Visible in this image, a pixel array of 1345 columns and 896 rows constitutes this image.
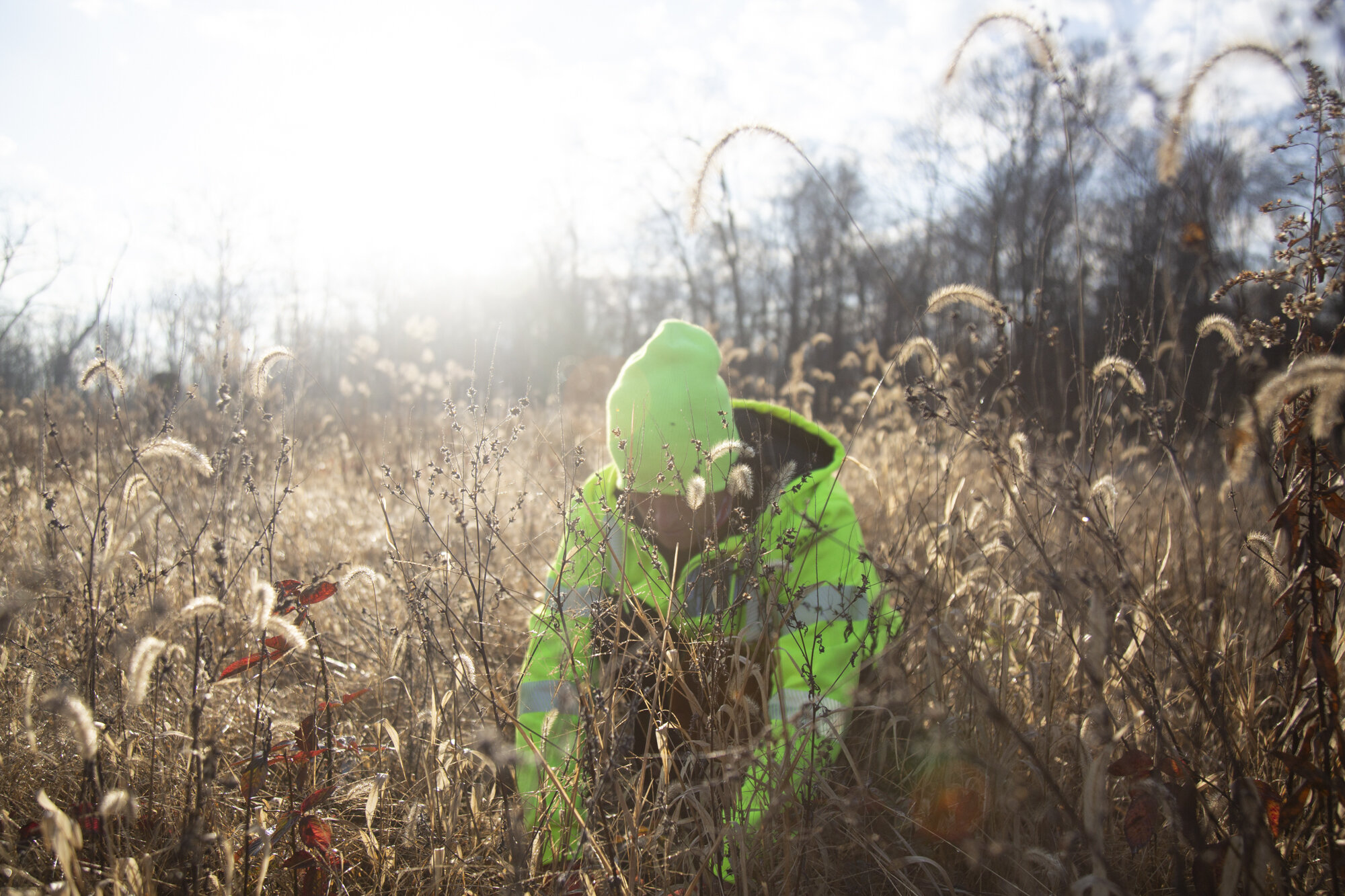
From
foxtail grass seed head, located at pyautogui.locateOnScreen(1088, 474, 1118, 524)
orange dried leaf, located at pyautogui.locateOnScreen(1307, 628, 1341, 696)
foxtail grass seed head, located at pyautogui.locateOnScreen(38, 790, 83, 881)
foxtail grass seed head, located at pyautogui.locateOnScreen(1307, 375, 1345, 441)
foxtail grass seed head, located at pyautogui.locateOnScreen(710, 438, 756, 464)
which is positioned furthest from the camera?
foxtail grass seed head, located at pyautogui.locateOnScreen(1088, 474, 1118, 524)

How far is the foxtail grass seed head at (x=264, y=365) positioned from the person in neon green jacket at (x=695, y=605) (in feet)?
2.61

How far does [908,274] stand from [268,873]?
22.4 m

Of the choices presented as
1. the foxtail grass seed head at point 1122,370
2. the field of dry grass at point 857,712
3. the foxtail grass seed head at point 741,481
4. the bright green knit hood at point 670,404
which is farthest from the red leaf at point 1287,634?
the bright green knit hood at point 670,404

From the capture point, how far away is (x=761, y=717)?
1571mm

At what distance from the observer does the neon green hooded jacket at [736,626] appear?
58.6 inches

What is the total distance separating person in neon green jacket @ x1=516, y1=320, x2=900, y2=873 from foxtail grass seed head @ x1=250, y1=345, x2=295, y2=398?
0.80 metres

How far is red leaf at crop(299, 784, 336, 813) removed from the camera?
1.43 metres

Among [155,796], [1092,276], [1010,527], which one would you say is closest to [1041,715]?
[1010,527]

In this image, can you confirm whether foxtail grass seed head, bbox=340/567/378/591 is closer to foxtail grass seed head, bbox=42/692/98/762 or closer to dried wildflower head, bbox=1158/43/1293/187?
foxtail grass seed head, bbox=42/692/98/762

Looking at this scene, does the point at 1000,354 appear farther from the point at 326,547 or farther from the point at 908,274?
the point at 908,274

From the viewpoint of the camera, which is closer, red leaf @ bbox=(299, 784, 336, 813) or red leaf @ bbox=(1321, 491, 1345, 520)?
red leaf @ bbox=(1321, 491, 1345, 520)

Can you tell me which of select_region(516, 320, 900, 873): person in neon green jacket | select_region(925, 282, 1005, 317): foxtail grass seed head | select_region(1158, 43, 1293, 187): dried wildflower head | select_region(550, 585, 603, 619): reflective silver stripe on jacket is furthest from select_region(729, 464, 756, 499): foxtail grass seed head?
select_region(1158, 43, 1293, 187): dried wildflower head

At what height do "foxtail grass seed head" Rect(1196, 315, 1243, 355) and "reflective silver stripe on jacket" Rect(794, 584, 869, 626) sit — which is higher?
"foxtail grass seed head" Rect(1196, 315, 1243, 355)

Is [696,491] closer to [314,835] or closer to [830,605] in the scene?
[830,605]
